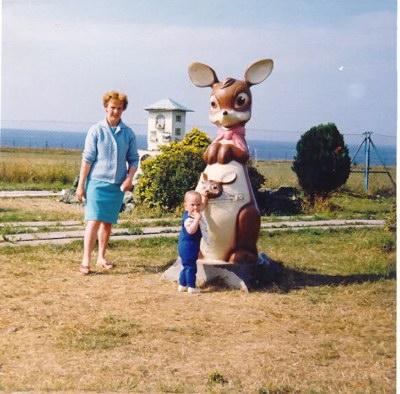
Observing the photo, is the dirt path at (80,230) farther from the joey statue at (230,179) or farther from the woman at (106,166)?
the joey statue at (230,179)

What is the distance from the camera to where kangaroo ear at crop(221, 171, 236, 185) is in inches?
233

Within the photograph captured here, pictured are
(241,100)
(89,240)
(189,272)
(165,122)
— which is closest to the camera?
(189,272)

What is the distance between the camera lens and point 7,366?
398 cm

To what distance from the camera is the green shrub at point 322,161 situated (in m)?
12.1

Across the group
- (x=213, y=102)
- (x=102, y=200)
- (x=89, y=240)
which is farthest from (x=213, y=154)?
(x=89, y=240)

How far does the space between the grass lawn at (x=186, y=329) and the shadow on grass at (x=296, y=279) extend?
0.06ft

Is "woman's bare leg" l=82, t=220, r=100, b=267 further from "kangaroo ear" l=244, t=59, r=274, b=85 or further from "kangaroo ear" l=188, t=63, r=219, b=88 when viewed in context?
"kangaroo ear" l=244, t=59, r=274, b=85

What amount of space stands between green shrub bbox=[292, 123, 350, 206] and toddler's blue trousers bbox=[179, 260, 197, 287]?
22.1 ft

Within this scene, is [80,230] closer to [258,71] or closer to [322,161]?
[258,71]

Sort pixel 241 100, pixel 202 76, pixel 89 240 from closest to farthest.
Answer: pixel 241 100
pixel 202 76
pixel 89 240

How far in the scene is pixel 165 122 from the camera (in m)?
13.6

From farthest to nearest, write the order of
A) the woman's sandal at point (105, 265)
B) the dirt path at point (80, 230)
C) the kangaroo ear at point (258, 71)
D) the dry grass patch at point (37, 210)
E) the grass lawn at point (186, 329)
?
the dry grass patch at point (37, 210), the dirt path at point (80, 230), the woman's sandal at point (105, 265), the kangaroo ear at point (258, 71), the grass lawn at point (186, 329)

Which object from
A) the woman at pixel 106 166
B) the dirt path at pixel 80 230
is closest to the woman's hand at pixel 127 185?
the woman at pixel 106 166

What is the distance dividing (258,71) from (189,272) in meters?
1.84
